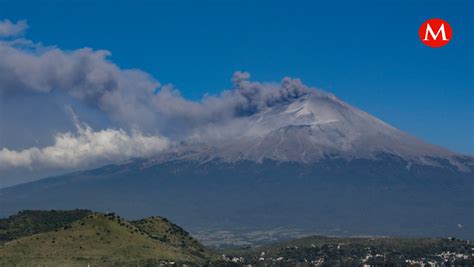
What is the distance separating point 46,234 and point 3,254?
15.4 metres

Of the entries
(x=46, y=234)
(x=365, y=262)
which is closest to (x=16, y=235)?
(x=46, y=234)

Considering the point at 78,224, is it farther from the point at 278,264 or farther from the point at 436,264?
the point at 436,264

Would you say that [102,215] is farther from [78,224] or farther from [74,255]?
[74,255]

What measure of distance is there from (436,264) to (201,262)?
53.1 meters

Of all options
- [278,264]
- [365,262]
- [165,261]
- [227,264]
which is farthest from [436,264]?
[165,261]

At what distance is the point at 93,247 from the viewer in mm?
175625

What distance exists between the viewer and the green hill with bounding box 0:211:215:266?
16677cm

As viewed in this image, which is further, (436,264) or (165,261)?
(436,264)

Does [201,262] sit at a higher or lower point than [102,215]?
lower

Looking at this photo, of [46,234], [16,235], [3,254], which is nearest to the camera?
[3,254]

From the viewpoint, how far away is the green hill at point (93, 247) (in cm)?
16677

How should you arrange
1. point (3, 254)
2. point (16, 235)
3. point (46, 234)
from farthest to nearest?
1. point (16, 235)
2. point (46, 234)
3. point (3, 254)

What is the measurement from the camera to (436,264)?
199 m

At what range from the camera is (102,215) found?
19125cm
